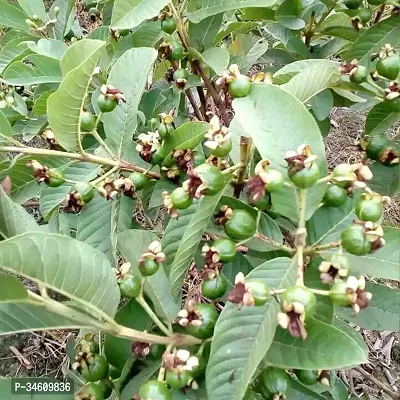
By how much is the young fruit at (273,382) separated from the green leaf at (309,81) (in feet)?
1.55

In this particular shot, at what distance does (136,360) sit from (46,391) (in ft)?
0.73

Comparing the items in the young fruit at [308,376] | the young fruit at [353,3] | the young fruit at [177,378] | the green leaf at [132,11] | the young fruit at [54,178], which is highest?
the green leaf at [132,11]

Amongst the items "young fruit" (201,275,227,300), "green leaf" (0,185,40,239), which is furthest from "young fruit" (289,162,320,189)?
"green leaf" (0,185,40,239)

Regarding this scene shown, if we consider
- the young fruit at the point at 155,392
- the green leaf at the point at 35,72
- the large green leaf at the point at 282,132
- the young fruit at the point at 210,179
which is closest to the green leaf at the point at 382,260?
the large green leaf at the point at 282,132

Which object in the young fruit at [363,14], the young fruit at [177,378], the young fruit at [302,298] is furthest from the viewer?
the young fruit at [363,14]

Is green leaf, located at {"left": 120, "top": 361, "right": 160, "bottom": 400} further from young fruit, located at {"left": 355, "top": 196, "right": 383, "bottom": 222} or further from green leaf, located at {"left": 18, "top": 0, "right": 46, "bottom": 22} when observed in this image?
green leaf, located at {"left": 18, "top": 0, "right": 46, "bottom": 22}

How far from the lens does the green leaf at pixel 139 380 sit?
92 cm

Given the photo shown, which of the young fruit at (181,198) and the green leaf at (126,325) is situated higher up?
the young fruit at (181,198)

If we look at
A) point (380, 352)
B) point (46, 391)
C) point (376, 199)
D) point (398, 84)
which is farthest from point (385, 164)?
point (380, 352)

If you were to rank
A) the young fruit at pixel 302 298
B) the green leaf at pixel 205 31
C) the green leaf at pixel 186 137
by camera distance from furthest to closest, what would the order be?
the green leaf at pixel 205 31 < the green leaf at pixel 186 137 < the young fruit at pixel 302 298

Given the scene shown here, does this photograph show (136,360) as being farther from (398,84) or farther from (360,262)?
(398,84)

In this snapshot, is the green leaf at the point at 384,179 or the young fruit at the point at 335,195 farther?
the green leaf at the point at 384,179

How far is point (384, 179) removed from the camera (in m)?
1.08

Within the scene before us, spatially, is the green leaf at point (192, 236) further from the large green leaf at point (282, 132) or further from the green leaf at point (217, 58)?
the green leaf at point (217, 58)
